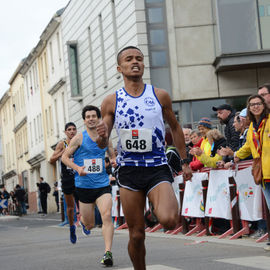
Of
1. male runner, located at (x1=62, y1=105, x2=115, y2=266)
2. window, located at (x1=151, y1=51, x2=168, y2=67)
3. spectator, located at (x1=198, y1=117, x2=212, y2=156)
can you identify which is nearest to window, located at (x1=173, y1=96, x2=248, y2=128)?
window, located at (x1=151, y1=51, x2=168, y2=67)

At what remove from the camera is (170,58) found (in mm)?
27625

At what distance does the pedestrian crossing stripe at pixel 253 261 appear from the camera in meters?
8.29

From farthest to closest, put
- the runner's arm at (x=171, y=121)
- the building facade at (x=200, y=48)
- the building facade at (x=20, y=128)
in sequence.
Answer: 1. the building facade at (x=20, y=128)
2. the building facade at (x=200, y=48)
3. the runner's arm at (x=171, y=121)

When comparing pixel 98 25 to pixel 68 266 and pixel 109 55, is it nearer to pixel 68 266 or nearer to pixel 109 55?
pixel 109 55

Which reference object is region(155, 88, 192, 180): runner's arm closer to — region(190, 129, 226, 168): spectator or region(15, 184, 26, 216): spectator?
region(190, 129, 226, 168): spectator

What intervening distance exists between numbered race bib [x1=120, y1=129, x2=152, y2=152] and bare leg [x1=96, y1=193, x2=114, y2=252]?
300 cm

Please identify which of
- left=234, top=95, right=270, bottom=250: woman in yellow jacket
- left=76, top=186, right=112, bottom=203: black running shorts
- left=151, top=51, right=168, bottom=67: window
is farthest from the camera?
left=151, top=51, right=168, bottom=67: window

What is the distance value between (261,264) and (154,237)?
558 centimetres

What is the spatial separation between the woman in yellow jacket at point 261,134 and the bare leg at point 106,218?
199 centimetres

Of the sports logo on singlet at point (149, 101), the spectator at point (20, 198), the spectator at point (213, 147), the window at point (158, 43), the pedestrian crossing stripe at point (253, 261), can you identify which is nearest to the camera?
the sports logo on singlet at point (149, 101)

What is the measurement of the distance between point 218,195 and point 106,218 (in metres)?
2.90

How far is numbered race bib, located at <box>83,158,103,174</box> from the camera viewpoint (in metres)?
11.2

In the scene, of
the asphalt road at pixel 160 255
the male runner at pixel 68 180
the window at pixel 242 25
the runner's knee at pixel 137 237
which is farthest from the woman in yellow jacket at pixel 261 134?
the window at pixel 242 25

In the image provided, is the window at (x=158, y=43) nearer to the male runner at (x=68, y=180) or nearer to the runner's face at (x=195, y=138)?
the runner's face at (x=195, y=138)
